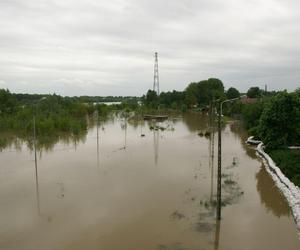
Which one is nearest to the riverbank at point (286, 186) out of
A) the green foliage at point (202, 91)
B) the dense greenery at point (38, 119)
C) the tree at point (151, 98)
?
the dense greenery at point (38, 119)

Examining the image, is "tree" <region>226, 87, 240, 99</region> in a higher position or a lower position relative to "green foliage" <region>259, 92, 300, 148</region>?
higher

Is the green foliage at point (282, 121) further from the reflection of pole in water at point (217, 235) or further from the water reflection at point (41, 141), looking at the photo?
the water reflection at point (41, 141)

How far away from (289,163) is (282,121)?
4565 millimetres

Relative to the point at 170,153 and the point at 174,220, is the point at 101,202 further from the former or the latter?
the point at 170,153

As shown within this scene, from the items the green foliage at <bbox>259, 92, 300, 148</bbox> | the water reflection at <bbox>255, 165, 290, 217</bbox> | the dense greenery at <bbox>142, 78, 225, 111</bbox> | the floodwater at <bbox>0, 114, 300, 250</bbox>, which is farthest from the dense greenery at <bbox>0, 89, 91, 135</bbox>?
the dense greenery at <bbox>142, 78, 225, 111</bbox>

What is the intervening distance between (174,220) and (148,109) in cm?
5370

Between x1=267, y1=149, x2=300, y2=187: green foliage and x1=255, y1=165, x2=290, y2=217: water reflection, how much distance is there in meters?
0.74

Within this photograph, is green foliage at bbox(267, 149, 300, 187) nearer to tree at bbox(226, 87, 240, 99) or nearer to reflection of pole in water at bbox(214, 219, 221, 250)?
reflection of pole in water at bbox(214, 219, 221, 250)

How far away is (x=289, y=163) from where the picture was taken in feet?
49.6

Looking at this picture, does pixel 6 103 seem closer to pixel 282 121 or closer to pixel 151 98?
pixel 282 121

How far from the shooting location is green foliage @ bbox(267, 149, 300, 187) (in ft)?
44.8

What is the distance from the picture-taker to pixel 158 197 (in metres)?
12.8

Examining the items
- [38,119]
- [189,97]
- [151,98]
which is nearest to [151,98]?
[151,98]

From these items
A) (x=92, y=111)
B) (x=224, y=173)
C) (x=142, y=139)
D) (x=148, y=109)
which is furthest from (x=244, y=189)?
(x=148, y=109)
